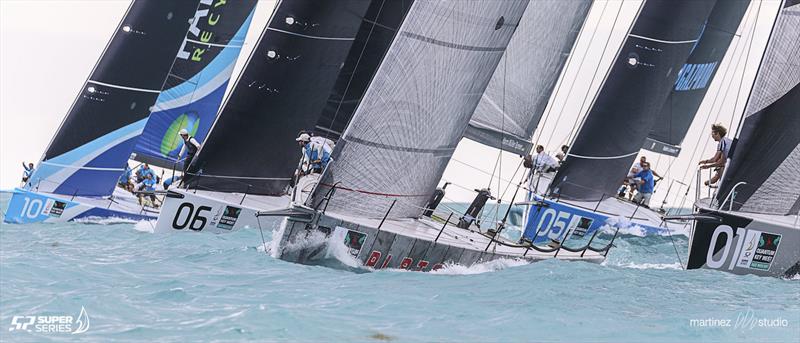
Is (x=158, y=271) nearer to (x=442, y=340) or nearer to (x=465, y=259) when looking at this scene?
(x=465, y=259)

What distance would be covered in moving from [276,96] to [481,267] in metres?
4.41

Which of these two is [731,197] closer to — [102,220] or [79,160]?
[102,220]

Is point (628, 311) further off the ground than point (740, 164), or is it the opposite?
point (740, 164)

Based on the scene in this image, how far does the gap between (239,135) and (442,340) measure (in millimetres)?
7192

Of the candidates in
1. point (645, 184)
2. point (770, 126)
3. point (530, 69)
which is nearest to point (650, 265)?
point (770, 126)

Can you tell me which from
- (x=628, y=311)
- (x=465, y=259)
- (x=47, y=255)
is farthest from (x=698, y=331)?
(x=47, y=255)

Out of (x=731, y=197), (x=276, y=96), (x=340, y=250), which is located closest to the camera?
(x=340, y=250)

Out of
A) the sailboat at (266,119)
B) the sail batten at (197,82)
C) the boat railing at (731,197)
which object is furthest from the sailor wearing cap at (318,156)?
the sail batten at (197,82)

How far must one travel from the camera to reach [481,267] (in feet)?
39.9

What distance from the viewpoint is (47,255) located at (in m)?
13.3

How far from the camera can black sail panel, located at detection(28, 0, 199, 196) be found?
709 inches

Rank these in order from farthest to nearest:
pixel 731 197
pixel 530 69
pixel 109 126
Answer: pixel 530 69
pixel 109 126
pixel 731 197

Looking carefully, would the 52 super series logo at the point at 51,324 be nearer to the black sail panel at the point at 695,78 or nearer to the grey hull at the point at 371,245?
the grey hull at the point at 371,245

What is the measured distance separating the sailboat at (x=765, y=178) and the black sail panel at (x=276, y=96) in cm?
525
